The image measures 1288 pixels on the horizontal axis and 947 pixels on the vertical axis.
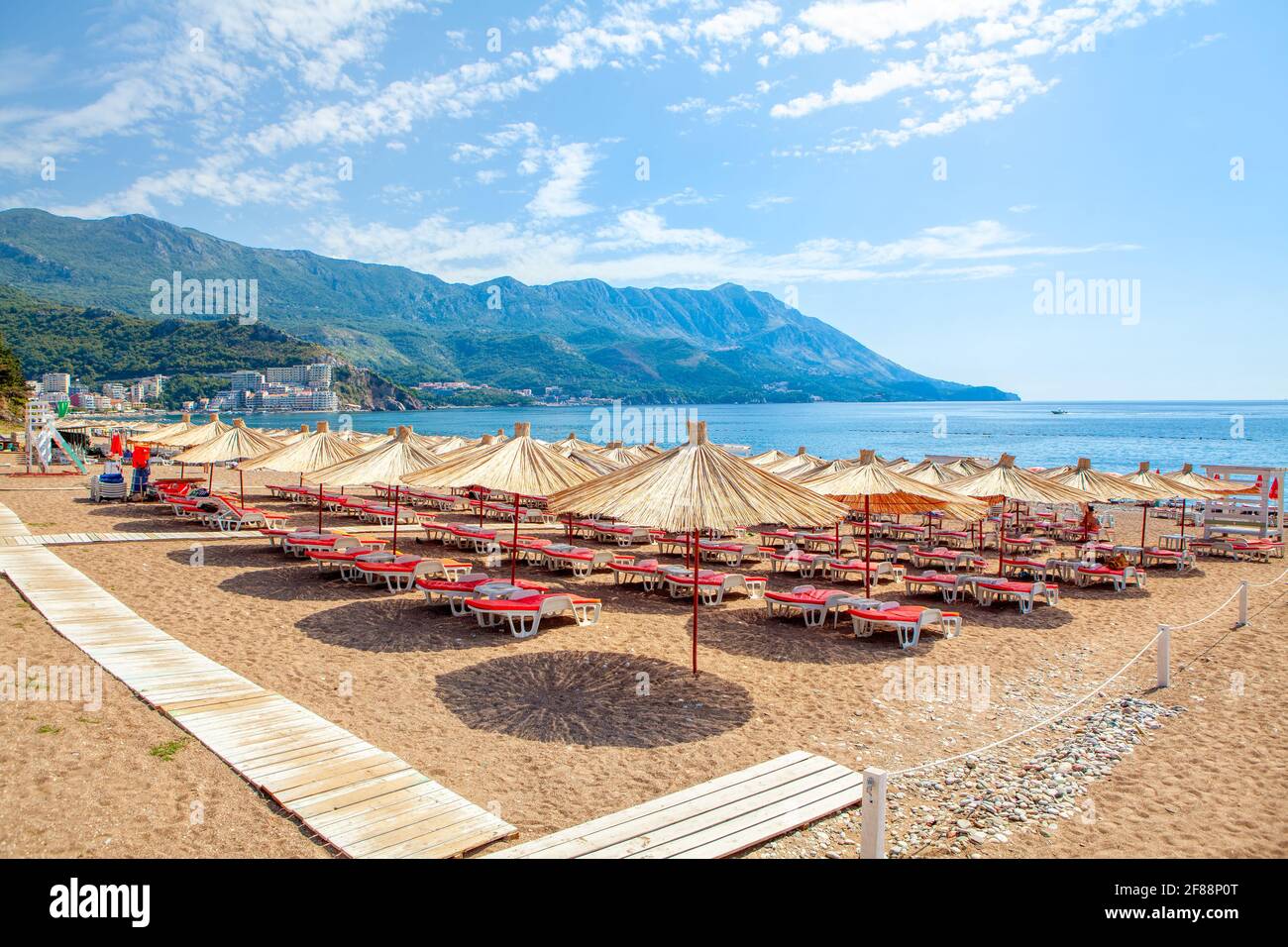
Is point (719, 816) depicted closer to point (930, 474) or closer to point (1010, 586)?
point (1010, 586)

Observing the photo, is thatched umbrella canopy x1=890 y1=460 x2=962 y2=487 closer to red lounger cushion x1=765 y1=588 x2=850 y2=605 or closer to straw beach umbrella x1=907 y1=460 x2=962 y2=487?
straw beach umbrella x1=907 y1=460 x2=962 y2=487

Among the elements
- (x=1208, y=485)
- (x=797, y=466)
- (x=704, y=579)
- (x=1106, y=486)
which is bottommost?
(x=704, y=579)

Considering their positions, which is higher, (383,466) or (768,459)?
(768,459)

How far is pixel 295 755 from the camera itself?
4.99m

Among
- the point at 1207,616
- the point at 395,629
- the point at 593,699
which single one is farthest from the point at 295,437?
the point at 1207,616

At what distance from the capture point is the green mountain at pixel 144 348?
124 m

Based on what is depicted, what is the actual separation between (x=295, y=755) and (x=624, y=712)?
2736 mm

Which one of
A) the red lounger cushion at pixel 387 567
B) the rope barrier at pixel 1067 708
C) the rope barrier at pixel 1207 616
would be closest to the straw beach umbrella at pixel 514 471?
the red lounger cushion at pixel 387 567

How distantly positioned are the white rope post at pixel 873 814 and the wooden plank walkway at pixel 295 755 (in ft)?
6.53

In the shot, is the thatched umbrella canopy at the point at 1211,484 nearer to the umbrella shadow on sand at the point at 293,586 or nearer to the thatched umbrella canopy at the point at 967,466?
the thatched umbrella canopy at the point at 967,466

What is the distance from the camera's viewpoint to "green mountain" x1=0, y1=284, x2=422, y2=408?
124 meters

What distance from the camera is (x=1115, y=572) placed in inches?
535

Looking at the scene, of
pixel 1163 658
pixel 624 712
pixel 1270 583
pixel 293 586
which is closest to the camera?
pixel 624 712
